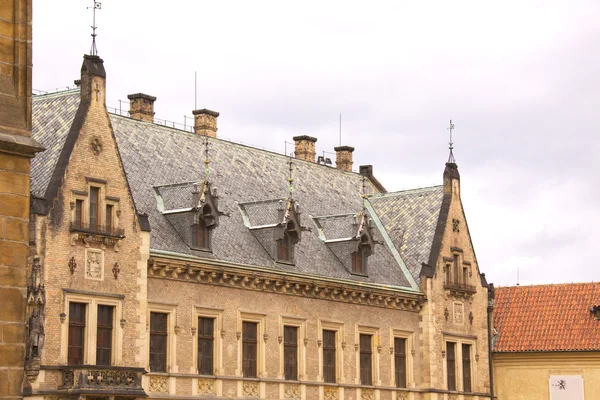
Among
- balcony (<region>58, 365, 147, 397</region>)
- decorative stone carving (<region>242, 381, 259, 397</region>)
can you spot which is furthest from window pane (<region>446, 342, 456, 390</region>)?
balcony (<region>58, 365, 147, 397</region>)

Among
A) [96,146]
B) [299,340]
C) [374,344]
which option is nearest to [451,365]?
[374,344]

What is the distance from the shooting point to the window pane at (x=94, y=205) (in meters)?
43.6

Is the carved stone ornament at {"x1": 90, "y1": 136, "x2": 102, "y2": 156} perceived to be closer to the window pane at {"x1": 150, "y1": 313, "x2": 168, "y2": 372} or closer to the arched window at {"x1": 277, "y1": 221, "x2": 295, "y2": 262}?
the window pane at {"x1": 150, "y1": 313, "x2": 168, "y2": 372}

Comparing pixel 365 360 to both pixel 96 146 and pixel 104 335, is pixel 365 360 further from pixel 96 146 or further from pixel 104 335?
pixel 96 146

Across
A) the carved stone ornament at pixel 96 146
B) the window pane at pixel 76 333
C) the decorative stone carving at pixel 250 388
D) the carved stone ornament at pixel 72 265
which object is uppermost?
the carved stone ornament at pixel 96 146

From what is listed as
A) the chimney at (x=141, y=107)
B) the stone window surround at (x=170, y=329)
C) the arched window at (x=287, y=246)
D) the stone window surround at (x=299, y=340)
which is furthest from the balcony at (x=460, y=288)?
the stone window surround at (x=170, y=329)

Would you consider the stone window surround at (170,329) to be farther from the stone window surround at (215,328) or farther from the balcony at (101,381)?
the balcony at (101,381)

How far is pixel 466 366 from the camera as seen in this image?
6069 centimetres

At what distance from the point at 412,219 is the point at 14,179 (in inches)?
1590

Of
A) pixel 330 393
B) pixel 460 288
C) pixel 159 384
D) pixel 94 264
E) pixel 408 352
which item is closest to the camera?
pixel 94 264

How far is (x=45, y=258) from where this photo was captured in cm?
4153

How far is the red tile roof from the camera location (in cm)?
6169

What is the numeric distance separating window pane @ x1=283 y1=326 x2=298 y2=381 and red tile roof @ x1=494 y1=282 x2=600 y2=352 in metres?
13.8

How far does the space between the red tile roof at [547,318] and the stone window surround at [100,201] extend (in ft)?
78.7
